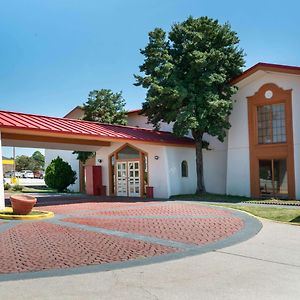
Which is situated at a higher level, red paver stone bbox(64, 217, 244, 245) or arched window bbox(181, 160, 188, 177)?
arched window bbox(181, 160, 188, 177)

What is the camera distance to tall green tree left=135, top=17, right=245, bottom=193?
842 inches

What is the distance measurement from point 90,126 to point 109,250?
13.4 meters

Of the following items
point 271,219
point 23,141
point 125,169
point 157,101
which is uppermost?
point 157,101

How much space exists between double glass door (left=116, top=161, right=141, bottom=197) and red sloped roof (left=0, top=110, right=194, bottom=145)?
7.73 ft

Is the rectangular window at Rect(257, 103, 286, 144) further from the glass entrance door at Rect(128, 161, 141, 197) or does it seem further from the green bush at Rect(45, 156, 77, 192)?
the green bush at Rect(45, 156, 77, 192)

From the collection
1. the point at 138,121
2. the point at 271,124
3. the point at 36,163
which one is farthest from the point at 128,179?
the point at 36,163

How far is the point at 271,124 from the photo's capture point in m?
21.5

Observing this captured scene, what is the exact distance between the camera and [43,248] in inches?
339

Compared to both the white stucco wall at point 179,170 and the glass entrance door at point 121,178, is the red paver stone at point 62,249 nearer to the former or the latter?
the white stucco wall at point 179,170

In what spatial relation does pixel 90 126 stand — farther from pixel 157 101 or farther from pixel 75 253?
pixel 75 253

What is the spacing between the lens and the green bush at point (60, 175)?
109 ft

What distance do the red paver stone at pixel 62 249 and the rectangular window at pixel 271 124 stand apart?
13.9 meters

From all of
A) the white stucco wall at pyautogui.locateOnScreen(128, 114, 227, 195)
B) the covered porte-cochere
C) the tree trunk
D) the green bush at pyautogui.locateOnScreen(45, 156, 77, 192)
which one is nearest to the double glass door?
the covered porte-cochere

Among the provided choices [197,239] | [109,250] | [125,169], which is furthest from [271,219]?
[125,169]
